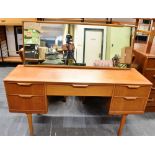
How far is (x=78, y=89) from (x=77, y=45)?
1.90 ft

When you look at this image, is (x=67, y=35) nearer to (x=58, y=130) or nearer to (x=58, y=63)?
(x=58, y=63)

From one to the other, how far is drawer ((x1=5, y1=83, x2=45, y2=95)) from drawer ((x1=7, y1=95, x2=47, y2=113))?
44mm

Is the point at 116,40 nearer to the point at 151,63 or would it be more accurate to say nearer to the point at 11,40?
the point at 151,63

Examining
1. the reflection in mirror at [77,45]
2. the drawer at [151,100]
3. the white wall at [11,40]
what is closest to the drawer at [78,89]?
the reflection in mirror at [77,45]

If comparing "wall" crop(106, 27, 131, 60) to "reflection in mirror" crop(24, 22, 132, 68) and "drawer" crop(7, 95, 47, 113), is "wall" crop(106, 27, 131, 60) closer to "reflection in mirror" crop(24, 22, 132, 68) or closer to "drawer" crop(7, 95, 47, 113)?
"reflection in mirror" crop(24, 22, 132, 68)

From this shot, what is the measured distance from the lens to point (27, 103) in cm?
154

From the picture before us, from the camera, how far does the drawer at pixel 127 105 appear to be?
1.56 metres

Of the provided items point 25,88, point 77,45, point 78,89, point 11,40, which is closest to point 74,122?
point 78,89

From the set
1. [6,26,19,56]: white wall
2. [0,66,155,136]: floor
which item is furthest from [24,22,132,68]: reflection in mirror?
[6,26,19,56]: white wall

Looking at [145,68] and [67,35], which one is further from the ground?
[67,35]

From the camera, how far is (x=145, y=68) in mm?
1967

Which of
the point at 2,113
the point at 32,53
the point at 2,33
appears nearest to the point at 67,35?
the point at 32,53

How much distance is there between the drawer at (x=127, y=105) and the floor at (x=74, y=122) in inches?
15.7

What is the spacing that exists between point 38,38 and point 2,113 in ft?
3.80
